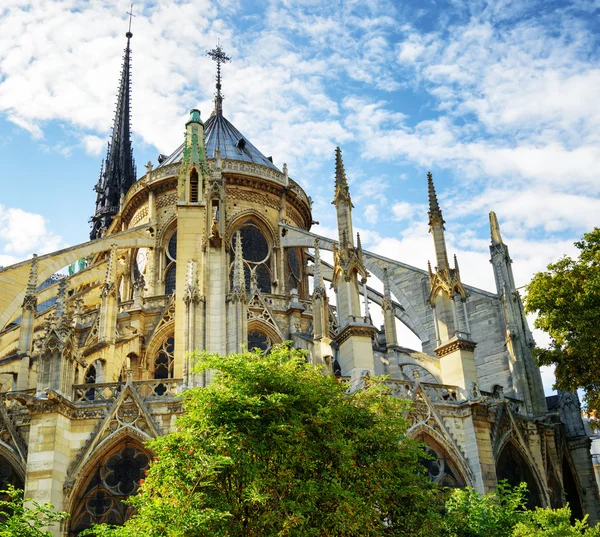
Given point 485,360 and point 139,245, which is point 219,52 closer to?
point 139,245

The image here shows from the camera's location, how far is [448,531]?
15.3 m

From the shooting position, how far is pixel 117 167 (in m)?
66.3

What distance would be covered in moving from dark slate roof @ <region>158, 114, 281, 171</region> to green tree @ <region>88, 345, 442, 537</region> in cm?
2373

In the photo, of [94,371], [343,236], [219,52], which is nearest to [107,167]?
[219,52]

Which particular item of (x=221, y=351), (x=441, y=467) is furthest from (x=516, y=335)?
(x=221, y=351)

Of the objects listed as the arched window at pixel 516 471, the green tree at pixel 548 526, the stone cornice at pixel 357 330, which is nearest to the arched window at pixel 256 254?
the stone cornice at pixel 357 330

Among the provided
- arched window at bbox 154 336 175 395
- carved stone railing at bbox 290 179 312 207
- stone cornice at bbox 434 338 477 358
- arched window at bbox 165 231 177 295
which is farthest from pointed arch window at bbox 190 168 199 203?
carved stone railing at bbox 290 179 312 207

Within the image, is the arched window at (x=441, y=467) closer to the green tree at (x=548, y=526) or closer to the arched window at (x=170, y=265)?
the green tree at (x=548, y=526)

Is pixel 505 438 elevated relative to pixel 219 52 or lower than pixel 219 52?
lower

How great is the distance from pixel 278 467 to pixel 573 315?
1018 centimetres

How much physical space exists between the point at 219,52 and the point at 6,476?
32784mm

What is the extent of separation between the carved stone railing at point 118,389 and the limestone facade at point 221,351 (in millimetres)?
41

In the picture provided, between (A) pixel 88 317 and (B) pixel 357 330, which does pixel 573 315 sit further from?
(A) pixel 88 317

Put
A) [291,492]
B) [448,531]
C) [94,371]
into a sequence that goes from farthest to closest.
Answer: [94,371]
[448,531]
[291,492]
